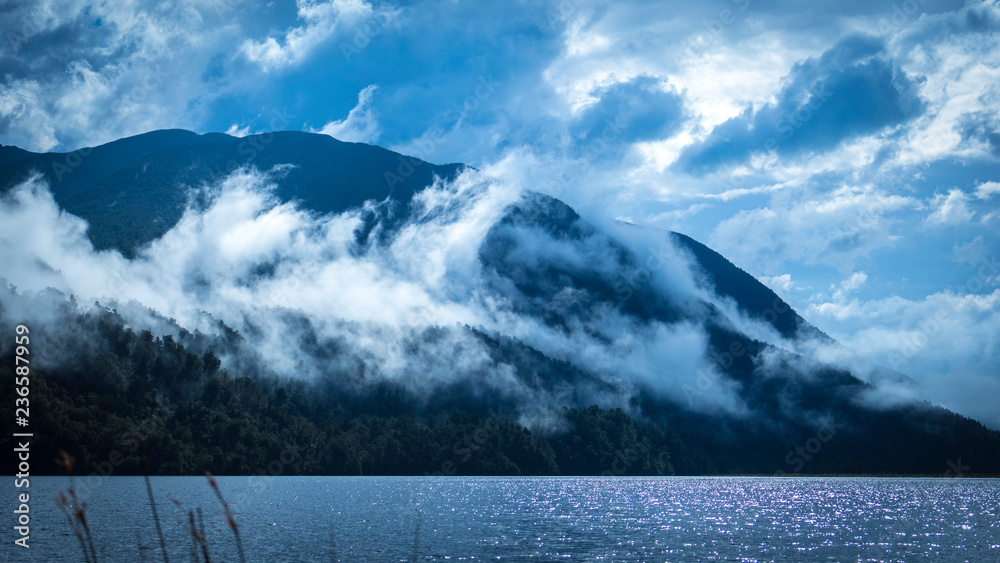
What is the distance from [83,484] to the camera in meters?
186

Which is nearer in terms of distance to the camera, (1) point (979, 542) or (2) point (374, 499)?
(1) point (979, 542)

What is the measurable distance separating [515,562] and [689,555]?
18399 millimetres

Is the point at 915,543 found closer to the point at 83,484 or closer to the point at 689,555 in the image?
the point at 689,555

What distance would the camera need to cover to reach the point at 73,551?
65.7 meters

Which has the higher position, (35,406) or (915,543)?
(35,406)

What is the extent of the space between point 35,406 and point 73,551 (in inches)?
6231

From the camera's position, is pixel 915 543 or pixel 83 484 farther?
pixel 83 484

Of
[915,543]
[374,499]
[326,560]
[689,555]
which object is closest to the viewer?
[326,560]

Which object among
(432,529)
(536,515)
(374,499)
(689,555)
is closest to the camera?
(689,555)

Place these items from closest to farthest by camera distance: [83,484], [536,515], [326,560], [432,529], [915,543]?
[326,560] → [915,543] → [432,529] → [536,515] → [83,484]

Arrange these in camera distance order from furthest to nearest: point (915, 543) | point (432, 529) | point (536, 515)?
point (536, 515)
point (432, 529)
point (915, 543)

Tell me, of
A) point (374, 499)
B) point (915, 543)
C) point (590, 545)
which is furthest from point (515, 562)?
point (374, 499)

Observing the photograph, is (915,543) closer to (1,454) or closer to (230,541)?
(230,541)

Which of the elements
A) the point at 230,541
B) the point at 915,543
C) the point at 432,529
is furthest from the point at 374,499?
the point at 915,543
